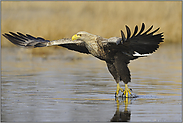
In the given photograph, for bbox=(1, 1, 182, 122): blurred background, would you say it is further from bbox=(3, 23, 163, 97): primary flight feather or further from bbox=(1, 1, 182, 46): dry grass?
bbox=(3, 23, 163, 97): primary flight feather

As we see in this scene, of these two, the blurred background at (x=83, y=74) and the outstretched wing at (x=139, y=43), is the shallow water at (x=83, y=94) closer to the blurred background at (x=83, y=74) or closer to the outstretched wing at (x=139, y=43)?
the blurred background at (x=83, y=74)

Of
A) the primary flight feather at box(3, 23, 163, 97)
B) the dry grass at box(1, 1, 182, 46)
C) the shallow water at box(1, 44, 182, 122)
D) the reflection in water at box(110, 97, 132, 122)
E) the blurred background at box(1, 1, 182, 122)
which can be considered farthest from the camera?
the dry grass at box(1, 1, 182, 46)

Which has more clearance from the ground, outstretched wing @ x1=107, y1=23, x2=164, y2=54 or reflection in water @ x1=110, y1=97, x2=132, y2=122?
outstretched wing @ x1=107, y1=23, x2=164, y2=54

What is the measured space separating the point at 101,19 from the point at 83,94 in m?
14.5

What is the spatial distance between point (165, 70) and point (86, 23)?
31.6ft

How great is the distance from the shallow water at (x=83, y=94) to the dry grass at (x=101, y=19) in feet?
21.8

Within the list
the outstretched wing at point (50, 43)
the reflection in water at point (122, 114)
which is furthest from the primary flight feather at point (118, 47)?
the reflection in water at point (122, 114)

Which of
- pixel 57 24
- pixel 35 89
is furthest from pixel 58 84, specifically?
pixel 57 24

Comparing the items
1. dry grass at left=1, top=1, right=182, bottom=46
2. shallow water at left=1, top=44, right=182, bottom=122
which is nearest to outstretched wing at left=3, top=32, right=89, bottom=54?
shallow water at left=1, top=44, right=182, bottom=122

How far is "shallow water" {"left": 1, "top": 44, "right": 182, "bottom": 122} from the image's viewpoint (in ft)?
23.1

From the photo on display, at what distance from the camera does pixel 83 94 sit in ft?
30.0

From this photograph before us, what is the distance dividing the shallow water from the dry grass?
665 cm

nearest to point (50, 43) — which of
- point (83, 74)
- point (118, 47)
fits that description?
point (118, 47)

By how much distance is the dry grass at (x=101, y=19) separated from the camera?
2184cm
